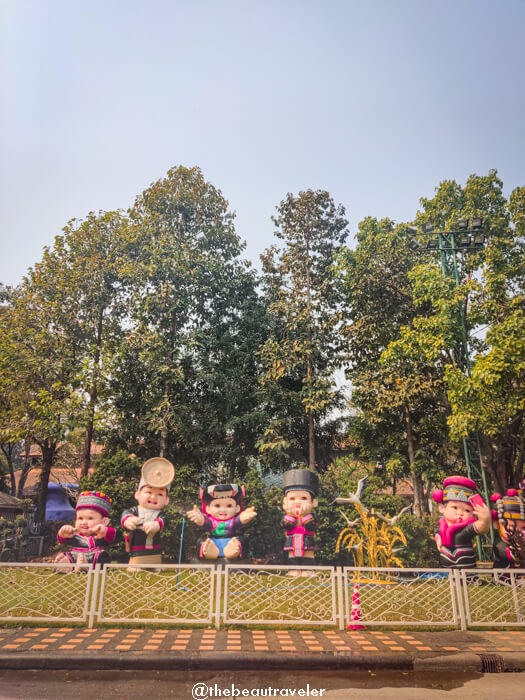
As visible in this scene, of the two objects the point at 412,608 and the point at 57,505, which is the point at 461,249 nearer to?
the point at 412,608

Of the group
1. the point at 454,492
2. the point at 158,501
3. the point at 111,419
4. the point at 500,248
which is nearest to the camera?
the point at 454,492

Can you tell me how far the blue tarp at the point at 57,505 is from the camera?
2453 cm

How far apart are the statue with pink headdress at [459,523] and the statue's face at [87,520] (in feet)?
26.3

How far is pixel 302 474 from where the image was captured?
12227 millimetres

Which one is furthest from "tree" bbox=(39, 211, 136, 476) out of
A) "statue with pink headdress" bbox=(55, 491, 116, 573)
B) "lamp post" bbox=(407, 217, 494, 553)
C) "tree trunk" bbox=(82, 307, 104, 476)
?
"lamp post" bbox=(407, 217, 494, 553)

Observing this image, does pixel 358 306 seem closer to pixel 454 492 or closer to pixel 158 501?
pixel 454 492

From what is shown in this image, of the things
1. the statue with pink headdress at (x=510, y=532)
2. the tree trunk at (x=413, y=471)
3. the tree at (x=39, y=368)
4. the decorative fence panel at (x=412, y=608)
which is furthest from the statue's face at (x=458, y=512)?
the tree at (x=39, y=368)

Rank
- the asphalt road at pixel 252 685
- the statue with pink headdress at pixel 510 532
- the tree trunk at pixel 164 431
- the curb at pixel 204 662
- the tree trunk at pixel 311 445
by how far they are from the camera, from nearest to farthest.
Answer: the asphalt road at pixel 252 685 → the curb at pixel 204 662 → the statue with pink headdress at pixel 510 532 → the tree trunk at pixel 164 431 → the tree trunk at pixel 311 445

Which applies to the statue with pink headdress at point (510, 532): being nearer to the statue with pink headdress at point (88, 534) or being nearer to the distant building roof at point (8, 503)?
the statue with pink headdress at point (88, 534)

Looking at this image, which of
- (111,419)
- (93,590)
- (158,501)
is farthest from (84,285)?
(93,590)

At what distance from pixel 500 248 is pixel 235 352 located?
29.0 feet

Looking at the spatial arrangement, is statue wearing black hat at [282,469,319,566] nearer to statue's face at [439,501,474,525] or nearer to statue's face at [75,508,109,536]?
statue's face at [439,501,474,525]

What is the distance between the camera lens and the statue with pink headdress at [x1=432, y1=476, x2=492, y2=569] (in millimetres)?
10602

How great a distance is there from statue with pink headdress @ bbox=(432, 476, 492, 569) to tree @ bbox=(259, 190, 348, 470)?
15.0ft
